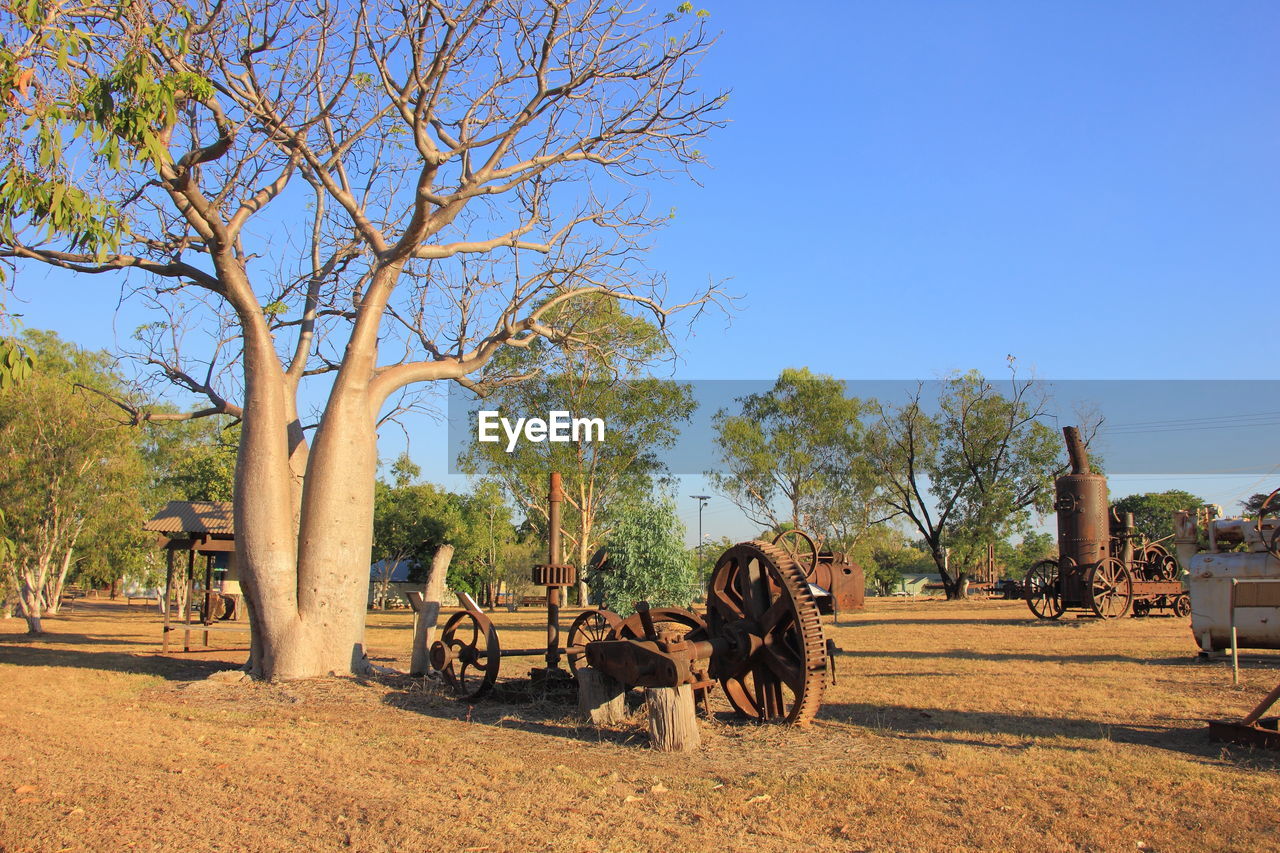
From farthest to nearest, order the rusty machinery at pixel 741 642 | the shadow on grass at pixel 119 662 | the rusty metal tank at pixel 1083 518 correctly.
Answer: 1. the rusty metal tank at pixel 1083 518
2. the shadow on grass at pixel 119 662
3. the rusty machinery at pixel 741 642

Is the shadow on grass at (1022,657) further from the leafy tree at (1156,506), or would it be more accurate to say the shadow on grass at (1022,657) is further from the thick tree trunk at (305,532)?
the leafy tree at (1156,506)

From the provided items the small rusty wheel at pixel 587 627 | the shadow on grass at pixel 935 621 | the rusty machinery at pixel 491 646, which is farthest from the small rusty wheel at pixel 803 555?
the shadow on grass at pixel 935 621

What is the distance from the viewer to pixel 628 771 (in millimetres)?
6207

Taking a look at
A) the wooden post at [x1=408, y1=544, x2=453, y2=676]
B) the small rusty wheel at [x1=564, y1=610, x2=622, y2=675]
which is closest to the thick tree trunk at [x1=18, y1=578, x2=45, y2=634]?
the wooden post at [x1=408, y1=544, x2=453, y2=676]

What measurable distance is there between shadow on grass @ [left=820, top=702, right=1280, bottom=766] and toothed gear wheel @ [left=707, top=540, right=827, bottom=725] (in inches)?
26.7

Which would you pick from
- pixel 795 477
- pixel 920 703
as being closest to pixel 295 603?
pixel 920 703

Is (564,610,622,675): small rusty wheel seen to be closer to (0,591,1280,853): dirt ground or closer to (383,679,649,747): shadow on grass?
(383,679,649,747): shadow on grass

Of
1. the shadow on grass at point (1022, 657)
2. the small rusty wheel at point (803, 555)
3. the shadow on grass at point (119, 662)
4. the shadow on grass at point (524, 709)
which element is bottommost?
the shadow on grass at point (119, 662)

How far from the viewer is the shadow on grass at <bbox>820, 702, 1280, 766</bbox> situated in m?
6.65

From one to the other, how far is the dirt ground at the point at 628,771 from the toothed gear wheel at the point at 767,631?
33 centimetres

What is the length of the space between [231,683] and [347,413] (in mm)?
3317

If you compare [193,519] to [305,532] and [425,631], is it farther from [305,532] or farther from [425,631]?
[425,631]

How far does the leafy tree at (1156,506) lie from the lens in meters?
64.8

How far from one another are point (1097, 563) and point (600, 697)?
1510cm
